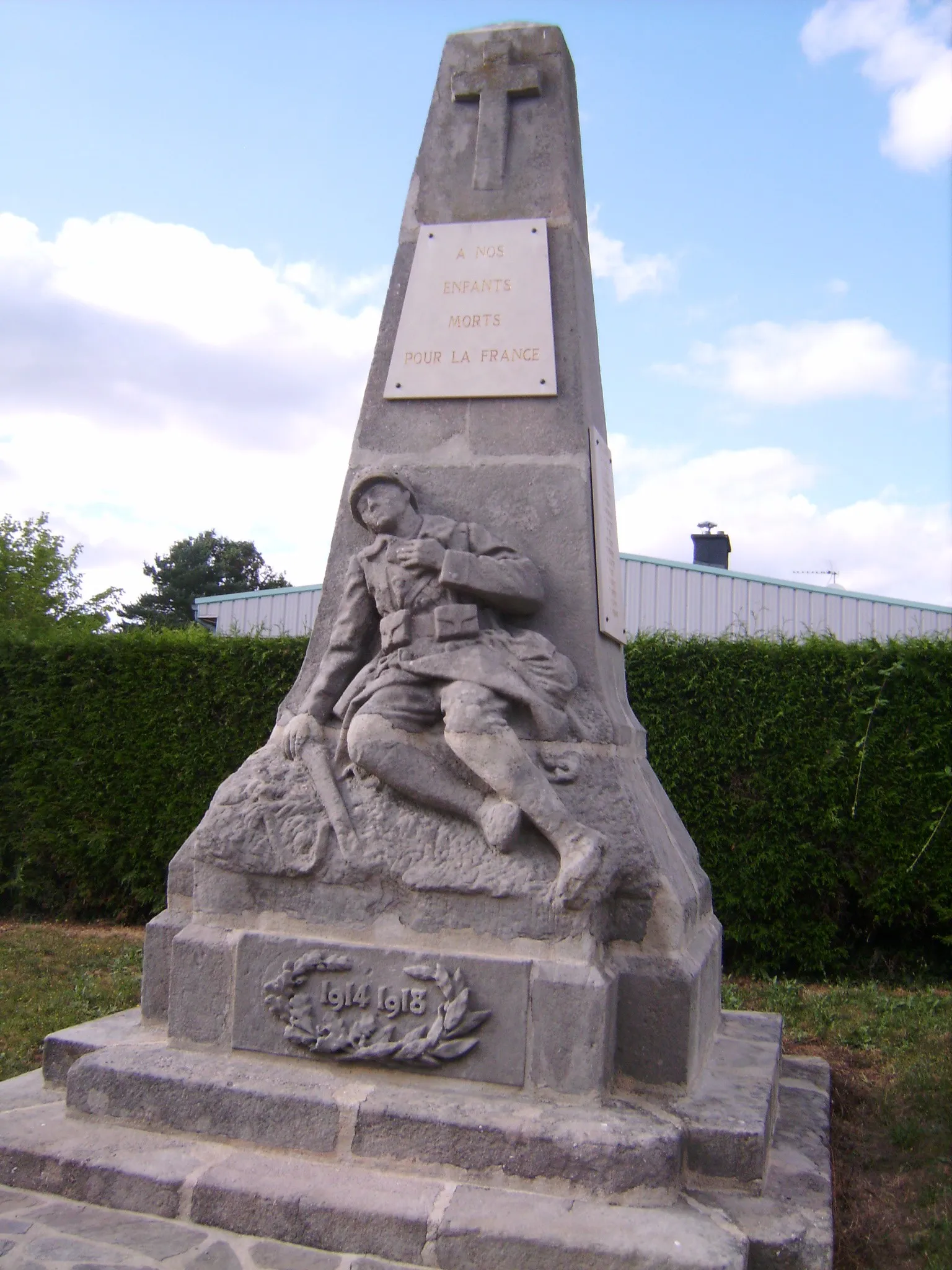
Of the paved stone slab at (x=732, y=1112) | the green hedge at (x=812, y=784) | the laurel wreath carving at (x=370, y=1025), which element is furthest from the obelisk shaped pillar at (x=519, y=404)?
the green hedge at (x=812, y=784)

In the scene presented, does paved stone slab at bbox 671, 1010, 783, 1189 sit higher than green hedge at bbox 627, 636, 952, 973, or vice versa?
green hedge at bbox 627, 636, 952, 973

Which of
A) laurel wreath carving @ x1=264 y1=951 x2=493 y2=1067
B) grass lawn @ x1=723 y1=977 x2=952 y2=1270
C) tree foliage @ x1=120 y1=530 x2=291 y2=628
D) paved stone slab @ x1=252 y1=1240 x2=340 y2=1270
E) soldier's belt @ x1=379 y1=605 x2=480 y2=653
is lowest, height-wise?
grass lawn @ x1=723 y1=977 x2=952 y2=1270

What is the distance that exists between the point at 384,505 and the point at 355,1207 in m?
1.95

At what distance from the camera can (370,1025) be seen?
287 cm

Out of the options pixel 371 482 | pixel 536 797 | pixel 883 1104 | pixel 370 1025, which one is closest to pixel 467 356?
pixel 371 482

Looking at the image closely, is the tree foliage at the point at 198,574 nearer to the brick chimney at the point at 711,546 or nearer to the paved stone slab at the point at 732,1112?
the brick chimney at the point at 711,546

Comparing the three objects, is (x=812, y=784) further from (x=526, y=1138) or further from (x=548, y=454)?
(x=526, y=1138)

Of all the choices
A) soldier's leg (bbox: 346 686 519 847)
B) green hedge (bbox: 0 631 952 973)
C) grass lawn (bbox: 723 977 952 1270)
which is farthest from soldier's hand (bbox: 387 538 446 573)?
green hedge (bbox: 0 631 952 973)

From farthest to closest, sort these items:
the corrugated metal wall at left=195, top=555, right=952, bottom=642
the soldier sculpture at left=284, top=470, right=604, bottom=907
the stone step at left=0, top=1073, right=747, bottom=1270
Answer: the corrugated metal wall at left=195, top=555, right=952, bottom=642
the soldier sculpture at left=284, top=470, right=604, bottom=907
the stone step at left=0, top=1073, right=747, bottom=1270

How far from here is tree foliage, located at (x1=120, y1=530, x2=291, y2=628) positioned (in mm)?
32125

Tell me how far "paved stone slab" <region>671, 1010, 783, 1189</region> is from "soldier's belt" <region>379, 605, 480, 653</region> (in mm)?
1449

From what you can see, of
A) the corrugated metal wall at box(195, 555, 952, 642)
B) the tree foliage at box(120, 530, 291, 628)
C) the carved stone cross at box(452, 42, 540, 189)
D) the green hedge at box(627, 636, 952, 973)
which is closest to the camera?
the carved stone cross at box(452, 42, 540, 189)

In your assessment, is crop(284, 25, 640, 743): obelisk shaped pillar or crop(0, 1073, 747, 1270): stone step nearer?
crop(0, 1073, 747, 1270): stone step

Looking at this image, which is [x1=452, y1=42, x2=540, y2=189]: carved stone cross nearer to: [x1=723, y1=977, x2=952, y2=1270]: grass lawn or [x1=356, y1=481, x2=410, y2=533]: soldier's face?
[x1=356, y1=481, x2=410, y2=533]: soldier's face
